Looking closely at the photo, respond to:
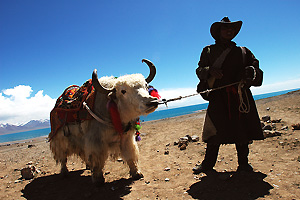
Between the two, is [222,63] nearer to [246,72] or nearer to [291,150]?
[246,72]

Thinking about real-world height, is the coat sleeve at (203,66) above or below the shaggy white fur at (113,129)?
above

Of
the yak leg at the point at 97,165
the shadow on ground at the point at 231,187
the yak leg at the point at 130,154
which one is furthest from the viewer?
the yak leg at the point at 130,154

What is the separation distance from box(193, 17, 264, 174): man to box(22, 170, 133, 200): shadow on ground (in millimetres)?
1683

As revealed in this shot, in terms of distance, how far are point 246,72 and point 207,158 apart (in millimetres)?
1502

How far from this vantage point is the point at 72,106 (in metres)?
3.57

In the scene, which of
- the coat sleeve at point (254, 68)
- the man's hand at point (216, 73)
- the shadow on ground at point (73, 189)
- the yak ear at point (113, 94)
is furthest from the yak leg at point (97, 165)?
the coat sleeve at point (254, 68)

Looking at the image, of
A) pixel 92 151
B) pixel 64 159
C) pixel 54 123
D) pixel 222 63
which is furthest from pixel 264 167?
pixel 54 123

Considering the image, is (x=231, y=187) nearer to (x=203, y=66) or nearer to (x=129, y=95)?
(x=203, y=66)

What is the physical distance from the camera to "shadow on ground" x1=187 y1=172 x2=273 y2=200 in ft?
7.13

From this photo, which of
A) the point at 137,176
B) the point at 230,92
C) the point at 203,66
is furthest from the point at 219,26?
the point at 137,176

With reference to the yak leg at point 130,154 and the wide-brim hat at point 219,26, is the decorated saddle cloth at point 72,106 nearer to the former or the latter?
the yak leg at point 130,154

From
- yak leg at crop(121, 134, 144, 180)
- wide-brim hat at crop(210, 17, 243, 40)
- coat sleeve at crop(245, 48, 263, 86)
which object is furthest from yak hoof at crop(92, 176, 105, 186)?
wide-brim hat at crop(210, 17, 243, 40)

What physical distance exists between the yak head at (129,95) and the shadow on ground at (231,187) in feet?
4.26

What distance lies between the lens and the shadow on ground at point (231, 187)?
7.13 feet
